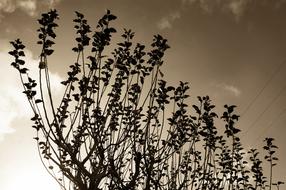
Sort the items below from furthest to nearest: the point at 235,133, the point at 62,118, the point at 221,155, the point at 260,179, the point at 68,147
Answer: the point at 260,179, the point at 221,155, the point at 235,133, the point at 62,118, the point at 68,147

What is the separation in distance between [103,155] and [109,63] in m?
2.89

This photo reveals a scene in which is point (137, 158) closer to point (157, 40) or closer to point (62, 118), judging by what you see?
point (62, 118)

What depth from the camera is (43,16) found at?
9.59m

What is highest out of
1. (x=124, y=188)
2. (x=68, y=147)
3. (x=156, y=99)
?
(x=156, y=99)

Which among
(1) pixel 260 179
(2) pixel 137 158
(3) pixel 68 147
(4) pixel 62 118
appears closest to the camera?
(3) pixel 68 147

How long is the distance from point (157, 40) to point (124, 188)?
14.9 feet

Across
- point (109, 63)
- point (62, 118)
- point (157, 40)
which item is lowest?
point (62, 118)

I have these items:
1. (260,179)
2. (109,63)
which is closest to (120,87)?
(109,63)

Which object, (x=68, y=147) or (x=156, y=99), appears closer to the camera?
(x=68, y=147)

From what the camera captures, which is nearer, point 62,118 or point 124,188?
point 124,188

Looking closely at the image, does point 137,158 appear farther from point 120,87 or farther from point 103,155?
point 120,87

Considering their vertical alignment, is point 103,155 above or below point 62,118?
below

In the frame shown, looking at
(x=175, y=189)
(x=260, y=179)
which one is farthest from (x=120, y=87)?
(x=260, y=179)

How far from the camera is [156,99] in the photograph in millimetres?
10969
